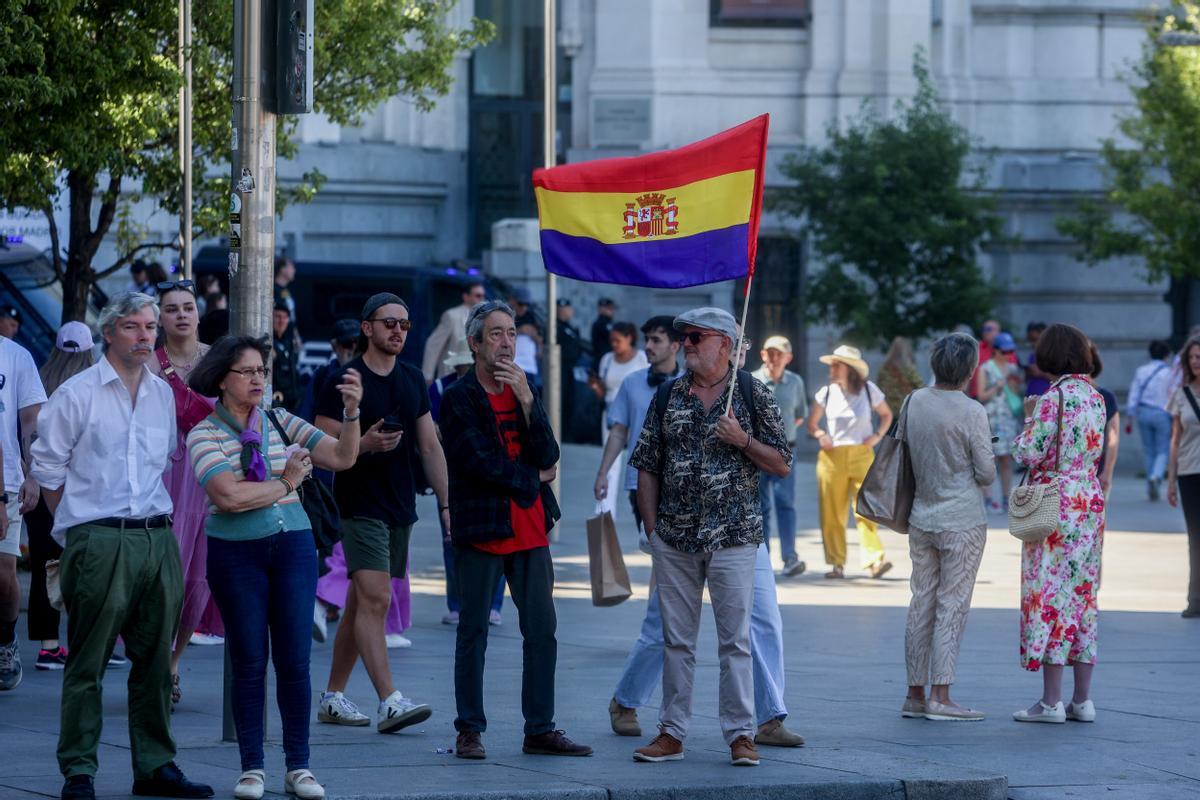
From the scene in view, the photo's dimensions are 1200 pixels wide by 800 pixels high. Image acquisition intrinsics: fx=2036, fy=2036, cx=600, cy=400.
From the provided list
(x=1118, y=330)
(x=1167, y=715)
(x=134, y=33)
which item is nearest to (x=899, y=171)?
(x=1118, y=330)

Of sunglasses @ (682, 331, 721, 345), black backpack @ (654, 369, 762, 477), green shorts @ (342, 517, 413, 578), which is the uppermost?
sunglasses @ (682, 331, 721, 345)

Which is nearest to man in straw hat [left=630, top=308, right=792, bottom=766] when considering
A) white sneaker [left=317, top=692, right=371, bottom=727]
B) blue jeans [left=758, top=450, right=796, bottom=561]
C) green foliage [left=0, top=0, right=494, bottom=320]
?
white sneaker [left=317, top=692, right=371, bottom=727]

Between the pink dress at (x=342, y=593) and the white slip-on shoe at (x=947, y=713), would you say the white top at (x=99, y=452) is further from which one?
the pink dress at (x=342, y=593)

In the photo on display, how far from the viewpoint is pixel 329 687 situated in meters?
9.31

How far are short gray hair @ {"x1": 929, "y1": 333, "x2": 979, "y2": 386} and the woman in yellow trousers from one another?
5.69 meters

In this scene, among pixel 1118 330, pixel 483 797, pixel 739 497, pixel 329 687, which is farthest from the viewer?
pixel 1118 330

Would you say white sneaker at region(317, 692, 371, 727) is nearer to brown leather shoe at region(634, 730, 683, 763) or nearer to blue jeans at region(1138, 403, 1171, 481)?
brown leather shoe at region(634, 730, 683, 763)

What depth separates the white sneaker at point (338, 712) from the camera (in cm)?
917

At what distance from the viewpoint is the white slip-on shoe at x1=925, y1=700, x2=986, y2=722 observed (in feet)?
31.6

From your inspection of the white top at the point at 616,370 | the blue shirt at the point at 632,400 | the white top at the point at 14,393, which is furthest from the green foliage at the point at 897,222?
the white top at the point at 14,393

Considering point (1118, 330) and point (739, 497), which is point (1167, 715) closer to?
point (739, 497)

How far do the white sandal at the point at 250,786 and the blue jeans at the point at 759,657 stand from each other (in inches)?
80.4

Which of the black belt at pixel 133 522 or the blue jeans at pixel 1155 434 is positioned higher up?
the black belt at pixel 133 522

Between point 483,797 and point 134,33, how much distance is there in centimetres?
660
